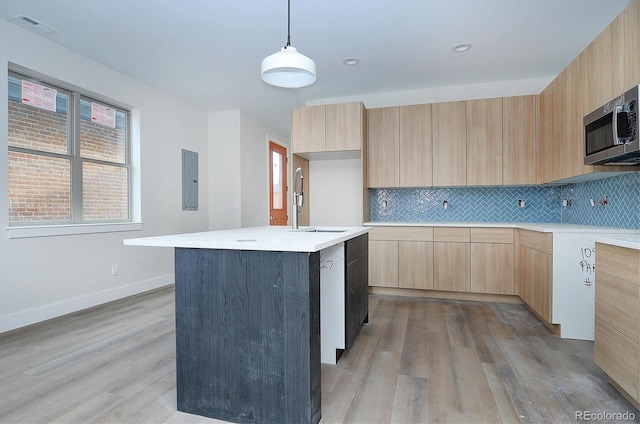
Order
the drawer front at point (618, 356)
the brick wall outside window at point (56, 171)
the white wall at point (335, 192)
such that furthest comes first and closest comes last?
the white wall at point (335, 192), the brick wall outside window at point (56, 171), the drawer front at point (618, 356)

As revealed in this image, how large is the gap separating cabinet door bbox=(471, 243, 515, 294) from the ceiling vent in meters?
4.62

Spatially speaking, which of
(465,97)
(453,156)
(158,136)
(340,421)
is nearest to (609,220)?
(453,156)

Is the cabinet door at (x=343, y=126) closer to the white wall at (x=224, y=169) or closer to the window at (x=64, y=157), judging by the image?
the white wall at (x=224, y=169)

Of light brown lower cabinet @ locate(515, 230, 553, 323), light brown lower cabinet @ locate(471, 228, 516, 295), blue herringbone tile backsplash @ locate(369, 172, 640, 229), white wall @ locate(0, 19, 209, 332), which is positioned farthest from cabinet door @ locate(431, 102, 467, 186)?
white wall @ locate(0, 19, 209, 332)

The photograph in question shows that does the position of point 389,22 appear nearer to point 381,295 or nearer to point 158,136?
point 381,295

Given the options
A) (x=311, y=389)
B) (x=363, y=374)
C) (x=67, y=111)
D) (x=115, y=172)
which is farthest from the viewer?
(x=115, y=172)

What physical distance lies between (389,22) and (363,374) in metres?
2.76

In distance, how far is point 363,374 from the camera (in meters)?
2.21

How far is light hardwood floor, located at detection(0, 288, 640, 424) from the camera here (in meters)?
1.78

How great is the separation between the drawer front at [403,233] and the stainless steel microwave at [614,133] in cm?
177

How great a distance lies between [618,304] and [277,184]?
5836 millimetres

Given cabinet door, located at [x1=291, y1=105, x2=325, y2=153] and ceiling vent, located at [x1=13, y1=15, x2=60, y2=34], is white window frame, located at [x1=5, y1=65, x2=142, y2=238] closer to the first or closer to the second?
ceiling vent, located at [x1=13, y1=15, x2=60, y2=34]

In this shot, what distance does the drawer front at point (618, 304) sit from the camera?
Answer: 1.70 metres
